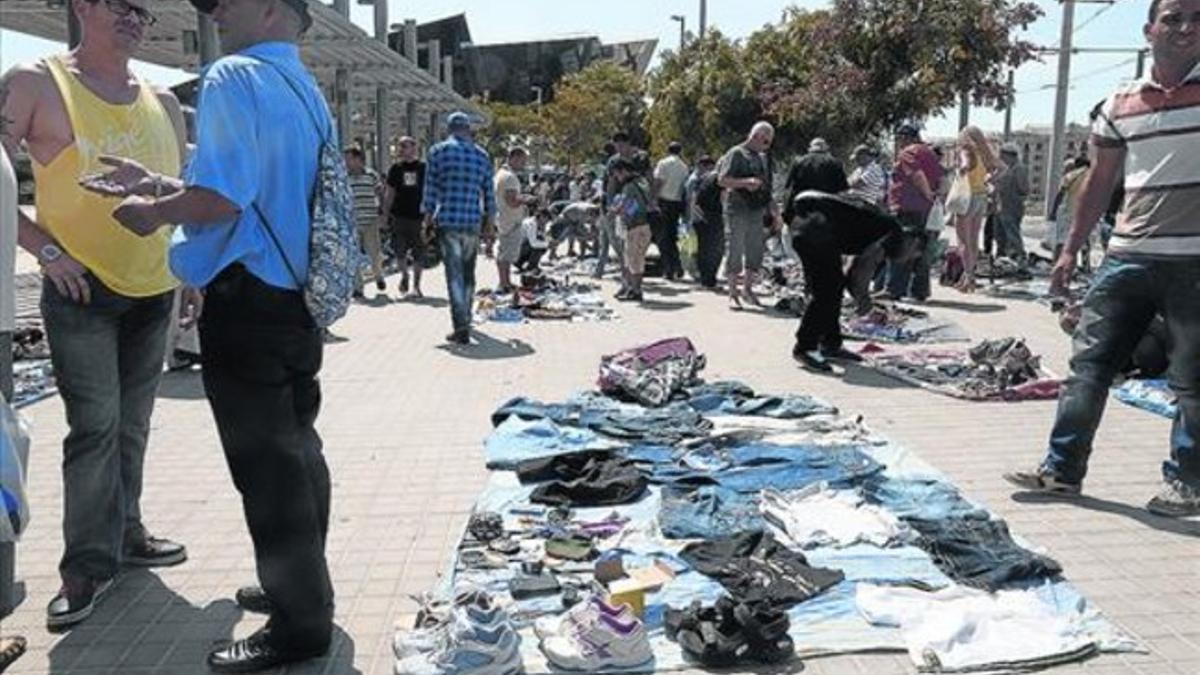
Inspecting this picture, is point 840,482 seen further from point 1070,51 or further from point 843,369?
point 1070,51

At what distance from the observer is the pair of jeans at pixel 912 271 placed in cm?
1230

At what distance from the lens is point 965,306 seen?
39.8ft

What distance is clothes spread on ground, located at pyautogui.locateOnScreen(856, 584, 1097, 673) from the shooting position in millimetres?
3287

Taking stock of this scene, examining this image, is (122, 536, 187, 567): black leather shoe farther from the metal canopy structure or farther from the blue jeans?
the metal canopy structure

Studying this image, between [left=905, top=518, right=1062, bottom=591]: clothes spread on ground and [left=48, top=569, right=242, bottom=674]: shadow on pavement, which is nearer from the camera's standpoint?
[left=48, top=569, right=242, bottom=674]: shadow on pavement

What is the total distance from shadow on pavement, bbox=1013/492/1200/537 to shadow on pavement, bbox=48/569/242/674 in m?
3.56

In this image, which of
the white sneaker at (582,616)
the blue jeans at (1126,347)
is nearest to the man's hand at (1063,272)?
the blue jeans at (1126,347)

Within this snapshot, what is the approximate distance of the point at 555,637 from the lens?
11.0 ft

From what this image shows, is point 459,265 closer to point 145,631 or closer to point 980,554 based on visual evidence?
point 145,631

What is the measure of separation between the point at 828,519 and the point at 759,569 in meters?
0.66

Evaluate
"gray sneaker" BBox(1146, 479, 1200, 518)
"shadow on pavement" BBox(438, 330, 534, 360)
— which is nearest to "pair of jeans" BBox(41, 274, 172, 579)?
"gray sneaker" BBox(1146, 479, 1200, 518)

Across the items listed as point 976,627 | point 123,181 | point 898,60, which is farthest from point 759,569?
point 898,60

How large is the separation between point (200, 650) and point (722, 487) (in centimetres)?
250

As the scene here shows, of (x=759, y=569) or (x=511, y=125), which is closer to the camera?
(x=759, y=569)
